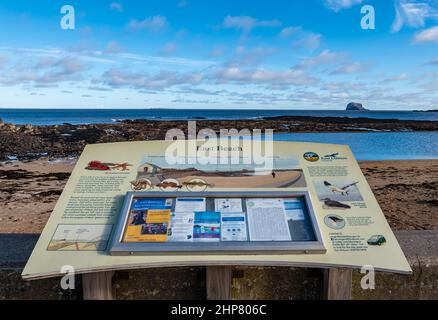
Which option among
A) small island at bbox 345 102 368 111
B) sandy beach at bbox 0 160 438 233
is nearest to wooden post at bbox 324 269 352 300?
sandy beach at bbox 0 160 438 233

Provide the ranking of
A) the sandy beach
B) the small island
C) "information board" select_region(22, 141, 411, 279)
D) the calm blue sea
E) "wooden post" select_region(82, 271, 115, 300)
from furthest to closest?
the small island
the calm blue sea
the sandy beach
"wooden post" select_region(82, 271, 115, 300)
"information board" select_region(22, 141, 411, 279)

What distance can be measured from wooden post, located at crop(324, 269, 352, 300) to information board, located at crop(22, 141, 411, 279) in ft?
0.80

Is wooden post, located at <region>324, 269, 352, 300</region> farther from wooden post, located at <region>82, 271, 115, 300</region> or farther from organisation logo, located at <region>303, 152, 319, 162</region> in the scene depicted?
wooden post, located at <region>82, 271, 115, 300</region>

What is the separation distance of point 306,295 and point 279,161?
1006mm

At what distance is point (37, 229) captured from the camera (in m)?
7.22

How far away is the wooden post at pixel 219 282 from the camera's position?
110 inches

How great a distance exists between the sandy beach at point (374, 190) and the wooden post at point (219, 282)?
5083 mm

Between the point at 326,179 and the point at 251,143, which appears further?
the point at 251,143

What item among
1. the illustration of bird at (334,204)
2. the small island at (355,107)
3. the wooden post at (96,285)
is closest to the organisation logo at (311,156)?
the illustration of bird at (334,204)

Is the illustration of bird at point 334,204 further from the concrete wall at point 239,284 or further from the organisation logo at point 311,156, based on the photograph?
the concrete wall at point 239,284

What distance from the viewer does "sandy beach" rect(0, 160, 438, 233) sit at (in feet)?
25.7

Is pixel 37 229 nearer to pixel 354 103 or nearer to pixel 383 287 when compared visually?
pixel 383 287
